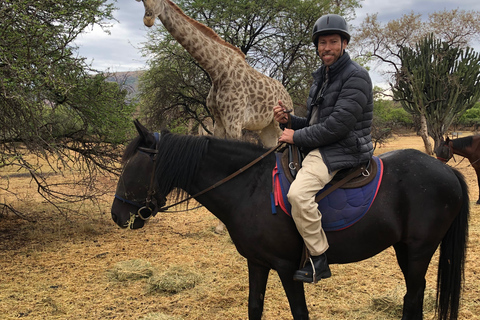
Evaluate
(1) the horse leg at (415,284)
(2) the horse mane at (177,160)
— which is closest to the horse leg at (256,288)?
(2) the horse mane at (177,160)

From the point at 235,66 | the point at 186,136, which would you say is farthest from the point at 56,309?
the point at 235,66

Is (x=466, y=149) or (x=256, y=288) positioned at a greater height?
(x=466, y=149)

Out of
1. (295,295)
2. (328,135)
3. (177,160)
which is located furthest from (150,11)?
(295,295)

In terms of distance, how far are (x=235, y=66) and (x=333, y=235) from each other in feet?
13.4

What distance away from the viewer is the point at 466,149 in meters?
8.83

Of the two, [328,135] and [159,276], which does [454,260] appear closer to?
[328,135]

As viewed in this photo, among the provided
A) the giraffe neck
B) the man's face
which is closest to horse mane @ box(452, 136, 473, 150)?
the giraffe neck

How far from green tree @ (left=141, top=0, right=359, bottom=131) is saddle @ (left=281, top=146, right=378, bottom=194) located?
8330 millimetres

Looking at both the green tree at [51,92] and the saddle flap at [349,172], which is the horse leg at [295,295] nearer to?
the saddle flap at [349,172]

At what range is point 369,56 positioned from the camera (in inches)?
789

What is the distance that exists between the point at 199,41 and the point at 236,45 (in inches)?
239

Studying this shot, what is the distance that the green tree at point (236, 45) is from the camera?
1045cm

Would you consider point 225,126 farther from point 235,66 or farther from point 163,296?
point 163,296

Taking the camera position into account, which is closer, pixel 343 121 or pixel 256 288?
pixel 343 121
